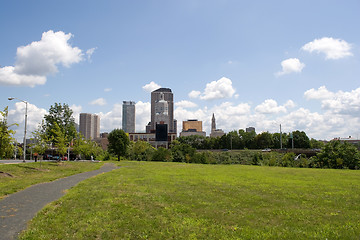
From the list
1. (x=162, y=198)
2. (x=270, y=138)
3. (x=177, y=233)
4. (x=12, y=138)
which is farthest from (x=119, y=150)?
(x=270, y=138)

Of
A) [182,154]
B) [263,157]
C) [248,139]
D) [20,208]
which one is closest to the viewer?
[20,208]

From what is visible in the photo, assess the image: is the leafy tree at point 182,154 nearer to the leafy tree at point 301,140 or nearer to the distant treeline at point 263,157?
the distant treeline at point 263,157

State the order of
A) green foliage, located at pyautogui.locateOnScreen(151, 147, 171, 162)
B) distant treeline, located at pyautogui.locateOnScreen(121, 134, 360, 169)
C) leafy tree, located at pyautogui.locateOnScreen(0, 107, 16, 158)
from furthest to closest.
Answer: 1. green foliage, located at pyautogui.locateOnScreen(151, 147, 171, 162)
2. distant treeline, located at pyautogui.locateOnScreen(121, 134, 360, 169)
3. leafy tree, located at pyautogui.locateOnScreen(0, 107, 16, 158)

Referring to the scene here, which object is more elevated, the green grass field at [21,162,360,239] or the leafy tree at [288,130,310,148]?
the leafy tree at [288,130,310,148]

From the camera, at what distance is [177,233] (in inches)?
307

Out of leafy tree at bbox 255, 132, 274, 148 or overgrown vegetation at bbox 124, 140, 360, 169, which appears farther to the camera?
leafy tree at bbox 255, 132, 274, 148

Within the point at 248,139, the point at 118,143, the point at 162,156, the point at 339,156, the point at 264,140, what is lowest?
the point at 162,156

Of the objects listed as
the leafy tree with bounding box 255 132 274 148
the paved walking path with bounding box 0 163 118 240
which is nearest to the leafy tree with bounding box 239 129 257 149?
the leafy tree with bounding box 255 132 274 148

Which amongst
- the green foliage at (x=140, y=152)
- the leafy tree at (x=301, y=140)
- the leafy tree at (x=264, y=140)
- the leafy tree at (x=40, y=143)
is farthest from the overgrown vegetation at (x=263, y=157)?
the leafy tree at (x=301, y=140)

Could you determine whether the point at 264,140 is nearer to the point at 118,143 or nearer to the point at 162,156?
the point at 162,156

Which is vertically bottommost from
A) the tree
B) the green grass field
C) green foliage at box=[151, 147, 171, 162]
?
green foliage at box=[151, 147, 171, 162]

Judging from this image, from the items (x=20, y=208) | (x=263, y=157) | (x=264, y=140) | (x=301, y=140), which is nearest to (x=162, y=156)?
(x=263, y=157)

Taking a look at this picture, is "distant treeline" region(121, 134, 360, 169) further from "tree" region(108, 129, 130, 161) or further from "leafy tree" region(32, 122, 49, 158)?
"leafy tree" region(32, 122, 49, 158)

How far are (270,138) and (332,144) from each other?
89.6m
